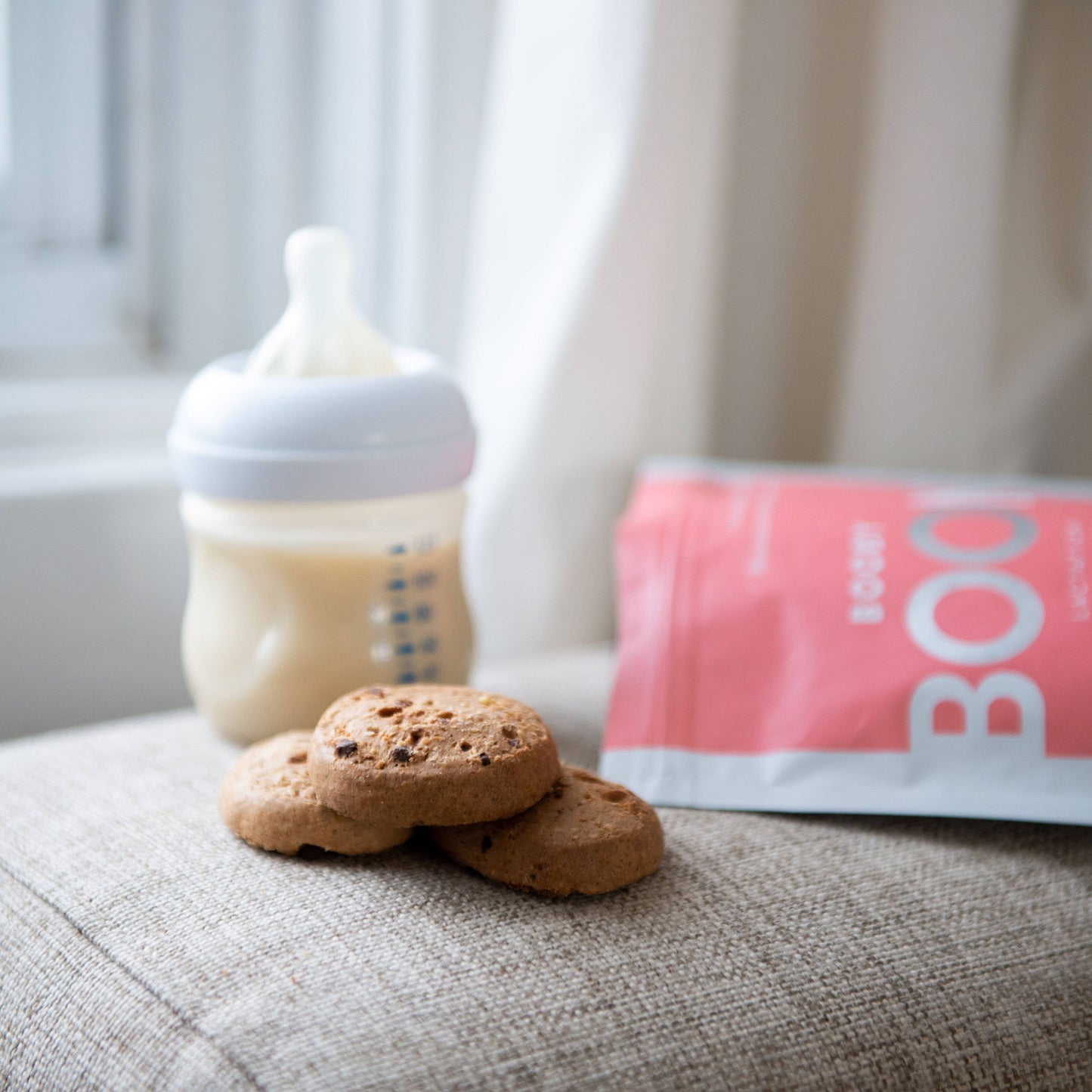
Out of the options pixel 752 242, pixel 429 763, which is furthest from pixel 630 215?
pixel 429 763

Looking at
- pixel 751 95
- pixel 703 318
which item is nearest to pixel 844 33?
pixel 751 95

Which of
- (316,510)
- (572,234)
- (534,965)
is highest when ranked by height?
(572,234)

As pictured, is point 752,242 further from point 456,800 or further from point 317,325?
point 456,800

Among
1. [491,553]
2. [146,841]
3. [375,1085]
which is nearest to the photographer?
[375,1085]

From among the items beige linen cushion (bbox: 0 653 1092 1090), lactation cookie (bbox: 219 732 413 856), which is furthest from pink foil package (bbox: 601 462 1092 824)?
lactation cookie (bbox: 219 732 413 856)

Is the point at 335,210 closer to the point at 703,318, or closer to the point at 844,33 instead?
the point at 703,318

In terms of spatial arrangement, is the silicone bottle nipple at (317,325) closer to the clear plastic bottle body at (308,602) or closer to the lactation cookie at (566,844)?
the clear plastic bottle body at (308,602)

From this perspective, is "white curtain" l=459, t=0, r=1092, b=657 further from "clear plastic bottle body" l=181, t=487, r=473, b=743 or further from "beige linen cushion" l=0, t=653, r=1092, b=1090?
"beige linen cushion" l=0, t=653, r=1092, b=1090

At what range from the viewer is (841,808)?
58 centimetres

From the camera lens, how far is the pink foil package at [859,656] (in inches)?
23.3

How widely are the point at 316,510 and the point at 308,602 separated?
51 millimetres

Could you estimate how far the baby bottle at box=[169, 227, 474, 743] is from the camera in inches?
23.5

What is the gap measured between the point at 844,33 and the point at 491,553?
1.68ft

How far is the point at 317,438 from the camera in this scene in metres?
0.59
